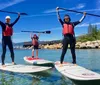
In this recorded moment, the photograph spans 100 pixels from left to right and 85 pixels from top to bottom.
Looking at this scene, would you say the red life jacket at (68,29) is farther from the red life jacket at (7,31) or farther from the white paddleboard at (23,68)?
the red life jacket at (7,31)

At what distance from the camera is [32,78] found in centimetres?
1395

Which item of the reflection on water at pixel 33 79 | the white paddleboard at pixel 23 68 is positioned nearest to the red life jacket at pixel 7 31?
the white paddleboard at pixel 23 68

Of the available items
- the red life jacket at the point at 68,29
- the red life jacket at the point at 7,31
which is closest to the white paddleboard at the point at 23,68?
the red life jacket at the point at 7,31

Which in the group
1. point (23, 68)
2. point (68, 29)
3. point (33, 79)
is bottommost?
point (33, 79)

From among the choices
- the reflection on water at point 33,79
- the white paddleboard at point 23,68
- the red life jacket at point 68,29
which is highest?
the red life jacket at point 68,29

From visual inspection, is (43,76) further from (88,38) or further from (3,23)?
(88,38)

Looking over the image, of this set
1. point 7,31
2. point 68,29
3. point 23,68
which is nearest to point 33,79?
point 23,68

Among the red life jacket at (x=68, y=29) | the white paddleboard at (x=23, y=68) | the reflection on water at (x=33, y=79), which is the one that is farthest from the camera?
the red life jacket at (x=68, y=29)

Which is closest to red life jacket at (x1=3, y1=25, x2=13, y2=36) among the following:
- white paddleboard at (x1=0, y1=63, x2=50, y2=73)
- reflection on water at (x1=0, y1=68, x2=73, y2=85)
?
white paddleboard at (x1=0, y1=63, x2=50, y2=73)

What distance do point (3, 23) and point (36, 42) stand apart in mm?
8196

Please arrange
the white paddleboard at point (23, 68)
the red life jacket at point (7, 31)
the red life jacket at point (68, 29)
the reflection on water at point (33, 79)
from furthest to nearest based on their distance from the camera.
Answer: the red life jacket at point (7, 31) < the red life jacket at point (68, 29) < the white paddleboard at point (23, 68) < the reflection on water at point (33, 79)

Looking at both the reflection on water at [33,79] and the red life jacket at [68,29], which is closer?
the reflection on water at [33,79]

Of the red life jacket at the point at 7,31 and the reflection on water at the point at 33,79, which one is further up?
the red life jacket at the point at 7,31

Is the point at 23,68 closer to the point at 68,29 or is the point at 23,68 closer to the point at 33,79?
the point at 33,79
